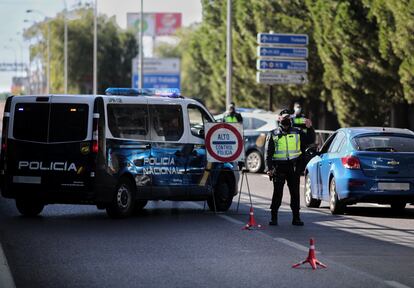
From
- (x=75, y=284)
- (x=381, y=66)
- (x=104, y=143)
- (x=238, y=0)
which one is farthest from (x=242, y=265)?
(x=238, y=0)

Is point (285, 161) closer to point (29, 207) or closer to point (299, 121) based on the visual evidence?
point (29, 207)

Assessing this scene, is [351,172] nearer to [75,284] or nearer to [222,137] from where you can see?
[222,137]

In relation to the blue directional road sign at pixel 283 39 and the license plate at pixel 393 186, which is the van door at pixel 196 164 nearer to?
the license plate at pixel 393 186

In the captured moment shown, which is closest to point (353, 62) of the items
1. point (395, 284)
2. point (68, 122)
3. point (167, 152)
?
point (167, 152)

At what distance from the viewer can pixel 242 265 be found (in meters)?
12.5

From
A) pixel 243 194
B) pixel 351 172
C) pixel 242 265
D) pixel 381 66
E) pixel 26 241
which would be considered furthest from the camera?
pixel 381 66

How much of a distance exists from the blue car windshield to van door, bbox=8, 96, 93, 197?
14.4 ft

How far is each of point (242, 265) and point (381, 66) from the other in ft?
96.7

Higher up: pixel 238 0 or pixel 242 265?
pixel 238 0

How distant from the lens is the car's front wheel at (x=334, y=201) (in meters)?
19.0

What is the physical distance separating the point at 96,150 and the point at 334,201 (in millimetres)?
4094

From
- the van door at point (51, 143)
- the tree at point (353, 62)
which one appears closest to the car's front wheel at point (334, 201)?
the van door at point (51, 143)

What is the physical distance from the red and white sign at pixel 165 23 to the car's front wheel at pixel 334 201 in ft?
511

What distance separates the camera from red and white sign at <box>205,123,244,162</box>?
19.2 metres
